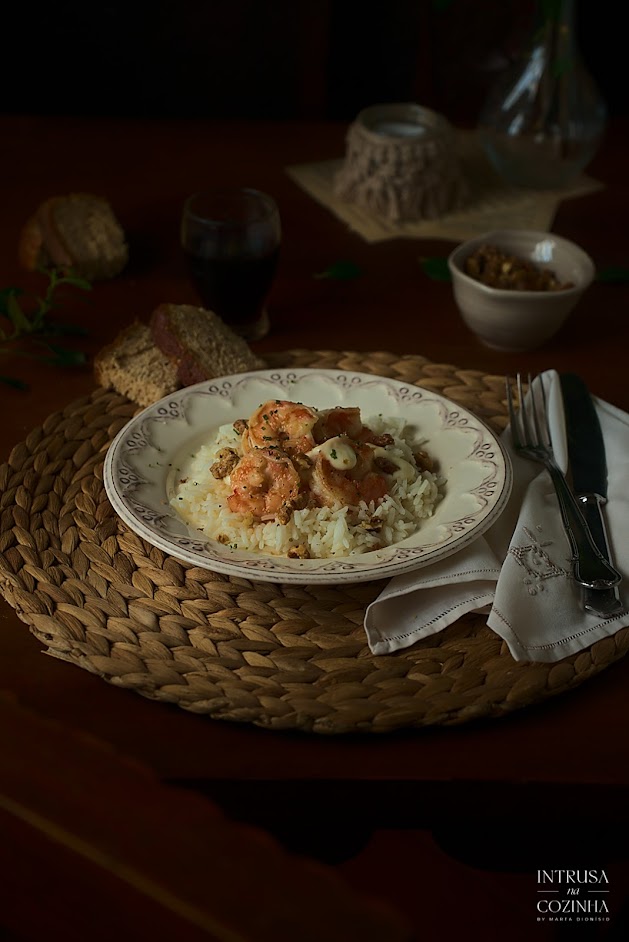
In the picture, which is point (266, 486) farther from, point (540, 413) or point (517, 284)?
point (517, 284)

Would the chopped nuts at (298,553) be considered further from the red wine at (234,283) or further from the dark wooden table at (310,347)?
the red wine at (234,283)

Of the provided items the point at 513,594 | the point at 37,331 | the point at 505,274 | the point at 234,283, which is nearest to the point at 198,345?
the point at 234,283

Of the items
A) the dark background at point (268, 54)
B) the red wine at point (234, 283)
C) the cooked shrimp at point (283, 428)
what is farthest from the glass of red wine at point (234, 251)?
the dark background at point (268, 54)

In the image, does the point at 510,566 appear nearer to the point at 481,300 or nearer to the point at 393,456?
the point at 393,456

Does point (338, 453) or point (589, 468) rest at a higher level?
point (338, 453)

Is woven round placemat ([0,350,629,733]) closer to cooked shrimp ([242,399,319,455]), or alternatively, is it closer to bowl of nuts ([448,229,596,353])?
cooked shrimp ([242,399,319,455])

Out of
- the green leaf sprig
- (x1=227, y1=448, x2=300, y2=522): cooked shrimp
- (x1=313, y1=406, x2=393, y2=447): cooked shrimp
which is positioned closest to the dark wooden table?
the green leaf sprig

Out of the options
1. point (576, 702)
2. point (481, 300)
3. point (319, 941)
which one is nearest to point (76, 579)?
point (576, 702)
